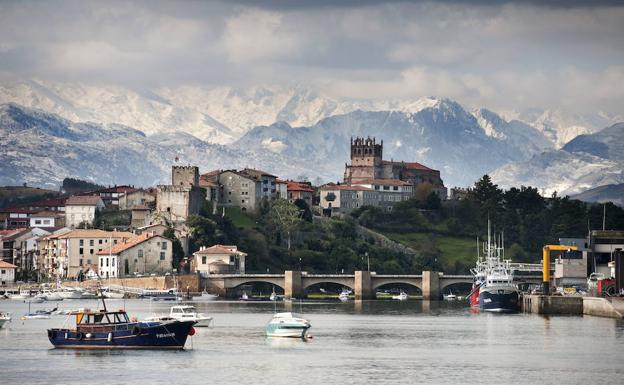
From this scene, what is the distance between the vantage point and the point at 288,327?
124312 mm

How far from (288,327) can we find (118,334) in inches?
790

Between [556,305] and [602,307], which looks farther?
[556,305]

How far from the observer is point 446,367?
339 feet

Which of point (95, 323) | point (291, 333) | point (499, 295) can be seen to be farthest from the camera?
point (499, 295)

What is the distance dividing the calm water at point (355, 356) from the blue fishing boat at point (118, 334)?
1.19 meters

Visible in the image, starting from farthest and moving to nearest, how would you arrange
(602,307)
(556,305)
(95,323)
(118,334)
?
(556,305) → (602,307) → (95,323) → (118,334)

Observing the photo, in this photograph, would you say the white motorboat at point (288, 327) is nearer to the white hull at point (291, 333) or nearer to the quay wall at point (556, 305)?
the white hull at point (291, 333)

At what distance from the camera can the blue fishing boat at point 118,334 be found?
355ft

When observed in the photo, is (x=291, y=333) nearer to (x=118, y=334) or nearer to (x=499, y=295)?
(x=118, y=334)

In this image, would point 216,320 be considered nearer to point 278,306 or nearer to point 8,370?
point 278,306

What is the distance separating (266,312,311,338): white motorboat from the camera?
12412 centimetres

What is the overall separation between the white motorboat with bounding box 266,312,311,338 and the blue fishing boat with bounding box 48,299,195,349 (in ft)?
50.4

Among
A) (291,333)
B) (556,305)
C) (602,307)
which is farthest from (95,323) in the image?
(556,305)

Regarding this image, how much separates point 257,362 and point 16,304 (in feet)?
310
